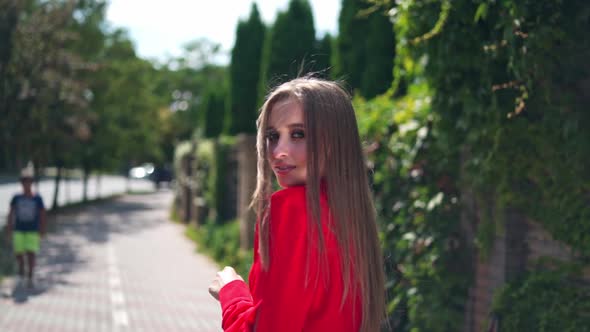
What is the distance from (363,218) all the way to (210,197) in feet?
46.4

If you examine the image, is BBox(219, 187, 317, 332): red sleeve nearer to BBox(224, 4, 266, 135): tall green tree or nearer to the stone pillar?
the stone pillar

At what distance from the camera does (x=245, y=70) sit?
17.3 meters

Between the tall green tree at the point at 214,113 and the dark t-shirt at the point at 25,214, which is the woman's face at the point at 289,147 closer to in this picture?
the dark t-shirt at the point at 25,214

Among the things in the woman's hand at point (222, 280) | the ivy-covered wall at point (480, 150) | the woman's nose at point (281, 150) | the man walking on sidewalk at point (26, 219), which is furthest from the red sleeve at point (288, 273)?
the man walking on sidewalk at point (26, 219)

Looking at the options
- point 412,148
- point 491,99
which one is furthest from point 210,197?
point 491,99

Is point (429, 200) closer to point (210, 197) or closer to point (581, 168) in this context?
point (581, 168)

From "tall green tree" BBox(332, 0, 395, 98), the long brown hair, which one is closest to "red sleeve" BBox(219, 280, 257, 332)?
the long brown hair

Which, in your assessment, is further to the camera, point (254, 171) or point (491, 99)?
point (254, 171)

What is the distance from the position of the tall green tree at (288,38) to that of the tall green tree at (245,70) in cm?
383

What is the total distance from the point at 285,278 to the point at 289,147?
0.37 metres

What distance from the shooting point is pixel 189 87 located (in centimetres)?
6191

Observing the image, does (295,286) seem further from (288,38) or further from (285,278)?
(288,38)

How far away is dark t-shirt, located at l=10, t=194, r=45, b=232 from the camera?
9234 mm

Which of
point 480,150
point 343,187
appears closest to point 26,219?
point 480,150
